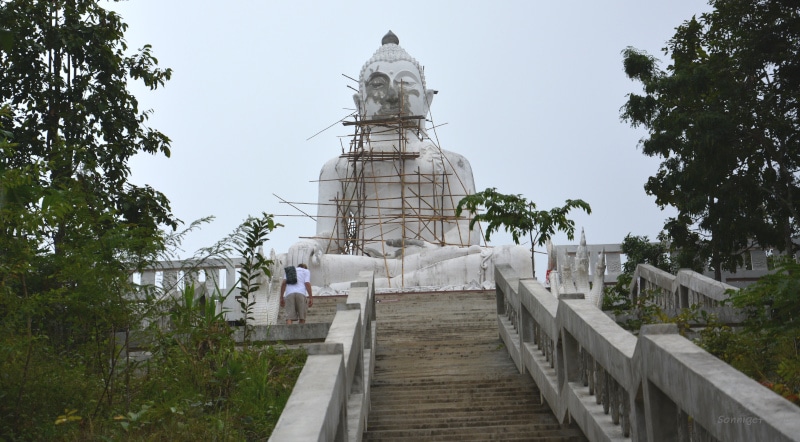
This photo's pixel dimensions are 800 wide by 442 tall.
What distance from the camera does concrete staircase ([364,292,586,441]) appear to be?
8.33 metres

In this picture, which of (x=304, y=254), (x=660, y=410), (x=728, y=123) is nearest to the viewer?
(x=660, y=410)

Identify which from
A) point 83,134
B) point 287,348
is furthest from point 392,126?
point 287,348

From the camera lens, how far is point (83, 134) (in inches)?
533

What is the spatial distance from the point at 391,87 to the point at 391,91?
87 millimetres

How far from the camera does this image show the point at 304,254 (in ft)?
59.8

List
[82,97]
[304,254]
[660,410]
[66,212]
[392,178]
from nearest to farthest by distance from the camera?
[660,410] → [66,212] → [82,97] → [304,254] → [392,178]

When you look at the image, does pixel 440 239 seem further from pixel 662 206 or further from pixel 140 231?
pixel 140 231

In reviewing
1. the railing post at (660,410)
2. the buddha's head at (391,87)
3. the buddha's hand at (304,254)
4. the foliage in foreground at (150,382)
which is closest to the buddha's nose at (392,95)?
the buddha's head at (391,87)

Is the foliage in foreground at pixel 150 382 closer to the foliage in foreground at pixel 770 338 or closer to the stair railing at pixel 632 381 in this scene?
the stair railing at pixel 632 381

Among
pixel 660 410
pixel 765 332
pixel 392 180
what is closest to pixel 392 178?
pixel 392 180

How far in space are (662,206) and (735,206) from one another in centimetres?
316

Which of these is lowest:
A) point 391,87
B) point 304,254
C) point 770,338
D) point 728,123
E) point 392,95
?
point 770,338

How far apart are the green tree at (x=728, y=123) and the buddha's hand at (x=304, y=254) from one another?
601 cm

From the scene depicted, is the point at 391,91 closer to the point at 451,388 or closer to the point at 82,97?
the point at 82,97
